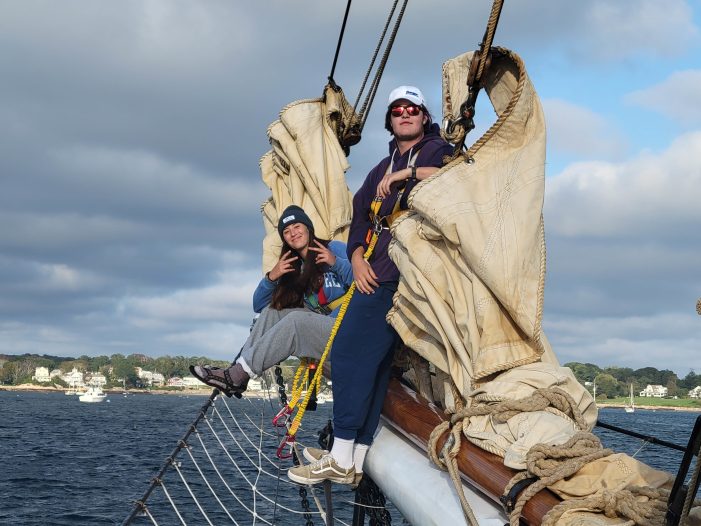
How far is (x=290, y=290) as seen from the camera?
4.50 metres

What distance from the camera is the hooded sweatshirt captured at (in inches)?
129

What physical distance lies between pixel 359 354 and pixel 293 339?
878 millimetres

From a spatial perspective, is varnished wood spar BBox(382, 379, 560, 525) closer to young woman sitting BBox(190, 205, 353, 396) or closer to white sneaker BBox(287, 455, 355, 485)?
white sneaker BBox(287, 455, 355, 485)

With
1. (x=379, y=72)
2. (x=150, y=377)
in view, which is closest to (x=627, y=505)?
(x=379, y=72)

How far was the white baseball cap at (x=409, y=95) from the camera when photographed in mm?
3432

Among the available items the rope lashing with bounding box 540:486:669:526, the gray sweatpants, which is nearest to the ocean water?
the gray sweatpants

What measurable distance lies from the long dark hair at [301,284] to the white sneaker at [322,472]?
128cm

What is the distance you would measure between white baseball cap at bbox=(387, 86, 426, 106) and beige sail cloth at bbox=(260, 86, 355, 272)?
→ 2.72m

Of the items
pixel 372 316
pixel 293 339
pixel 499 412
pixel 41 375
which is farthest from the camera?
pixel 41 375

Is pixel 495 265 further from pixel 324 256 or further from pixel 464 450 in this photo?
pixel 324 256

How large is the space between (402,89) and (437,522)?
1.68 metres

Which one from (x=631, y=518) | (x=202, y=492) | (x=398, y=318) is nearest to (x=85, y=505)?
(x=202, y=492)

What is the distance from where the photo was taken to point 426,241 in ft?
9.12

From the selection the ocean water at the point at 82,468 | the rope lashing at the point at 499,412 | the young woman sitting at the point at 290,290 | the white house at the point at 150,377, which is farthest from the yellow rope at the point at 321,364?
the white house at the point at 150,377
